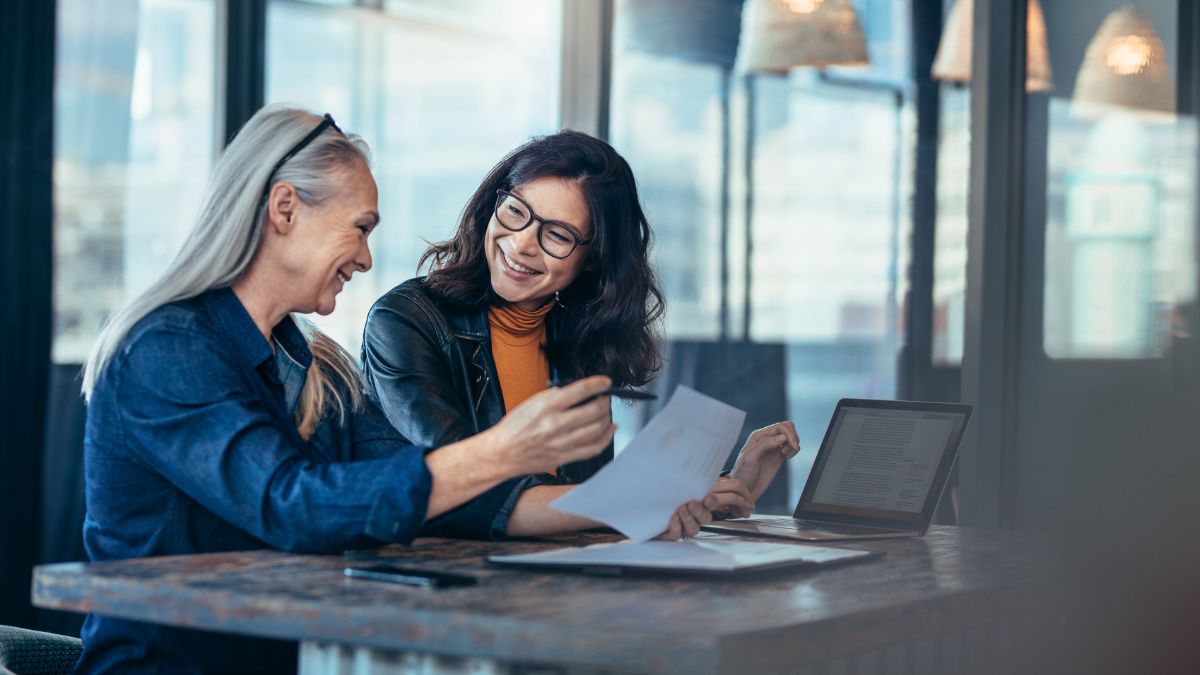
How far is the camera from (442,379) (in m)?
2.31

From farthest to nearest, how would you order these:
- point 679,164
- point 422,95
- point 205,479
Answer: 1. point 422,95
2. point 679,164
3. point 205,479

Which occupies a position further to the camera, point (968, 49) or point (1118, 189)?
point (968, 49)

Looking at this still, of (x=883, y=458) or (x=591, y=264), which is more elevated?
(x=591, y=264)

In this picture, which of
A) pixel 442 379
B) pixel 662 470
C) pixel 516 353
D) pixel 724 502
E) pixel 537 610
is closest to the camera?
pixel 537 610

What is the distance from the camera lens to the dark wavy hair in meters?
2.54

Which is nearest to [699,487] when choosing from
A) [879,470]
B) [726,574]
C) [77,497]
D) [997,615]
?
[726,574]

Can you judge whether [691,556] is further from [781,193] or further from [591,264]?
[781,193]

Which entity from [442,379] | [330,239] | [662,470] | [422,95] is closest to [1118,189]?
[442,379]

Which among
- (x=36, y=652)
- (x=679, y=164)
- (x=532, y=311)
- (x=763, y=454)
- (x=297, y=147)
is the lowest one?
(x=36, y=652)

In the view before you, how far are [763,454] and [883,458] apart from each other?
205 mm

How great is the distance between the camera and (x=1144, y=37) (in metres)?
3.17

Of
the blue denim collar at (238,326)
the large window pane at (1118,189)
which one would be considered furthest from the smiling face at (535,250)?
the large window pane at (1118,189)

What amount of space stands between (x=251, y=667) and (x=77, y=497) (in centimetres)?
272

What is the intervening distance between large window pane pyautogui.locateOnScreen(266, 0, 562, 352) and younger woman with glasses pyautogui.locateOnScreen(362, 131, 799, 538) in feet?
8.80
